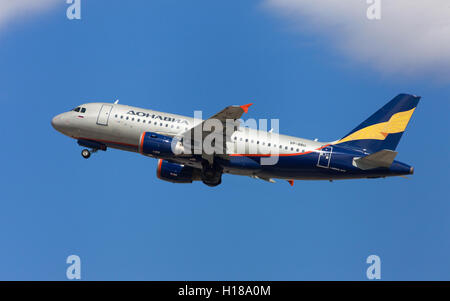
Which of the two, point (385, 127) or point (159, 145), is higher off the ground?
point (385, 127)

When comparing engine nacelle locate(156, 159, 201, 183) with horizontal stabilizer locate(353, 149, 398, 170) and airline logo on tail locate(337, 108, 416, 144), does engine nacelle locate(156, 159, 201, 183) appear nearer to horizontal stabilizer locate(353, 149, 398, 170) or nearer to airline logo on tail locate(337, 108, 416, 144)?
→ airline logo on tail locate(337, 108, 416, 144)

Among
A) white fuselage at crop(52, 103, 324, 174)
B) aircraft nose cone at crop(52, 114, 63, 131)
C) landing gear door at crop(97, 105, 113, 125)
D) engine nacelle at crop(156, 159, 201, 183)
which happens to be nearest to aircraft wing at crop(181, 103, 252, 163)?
white fuselage at crop(52, 103, 324, 174)

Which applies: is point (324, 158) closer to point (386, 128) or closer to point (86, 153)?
point (386, 128)

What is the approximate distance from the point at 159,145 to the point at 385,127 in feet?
57.9

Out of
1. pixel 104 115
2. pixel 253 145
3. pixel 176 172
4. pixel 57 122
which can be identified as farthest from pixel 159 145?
pixel 57 122

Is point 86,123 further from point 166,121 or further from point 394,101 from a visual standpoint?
point 394,101

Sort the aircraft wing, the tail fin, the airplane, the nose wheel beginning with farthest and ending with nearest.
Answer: the nose wheel → the tail fin → the airplane → the aircraft wing

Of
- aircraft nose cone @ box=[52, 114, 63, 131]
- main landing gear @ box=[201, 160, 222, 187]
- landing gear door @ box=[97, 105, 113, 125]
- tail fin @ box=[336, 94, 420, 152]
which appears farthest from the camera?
aircraft nose cone @ box=[52, 114, 63, 131]

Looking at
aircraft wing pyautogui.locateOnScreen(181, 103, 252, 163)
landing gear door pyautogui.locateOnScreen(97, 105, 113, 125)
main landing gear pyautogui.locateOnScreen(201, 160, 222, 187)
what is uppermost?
landing gear door pyautogui.locateOnScreen(97, 105, 113, 125)

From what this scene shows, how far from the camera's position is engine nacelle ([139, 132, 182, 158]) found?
165 feet

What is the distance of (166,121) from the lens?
52.6 meters

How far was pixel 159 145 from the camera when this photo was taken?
5041cm

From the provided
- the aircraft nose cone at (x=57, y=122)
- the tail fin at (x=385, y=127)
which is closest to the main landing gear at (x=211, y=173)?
the tail fin at (x=385, y=127)
